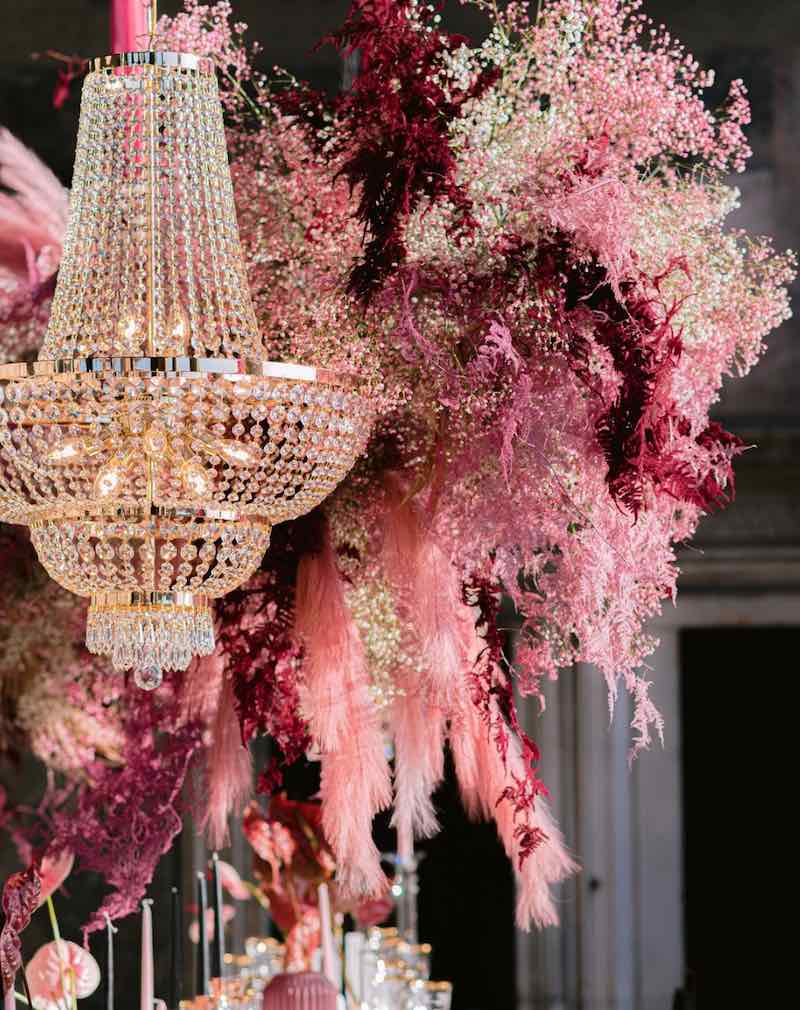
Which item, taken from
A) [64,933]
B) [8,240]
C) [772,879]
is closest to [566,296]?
[8,240]

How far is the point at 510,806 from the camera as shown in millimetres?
2619

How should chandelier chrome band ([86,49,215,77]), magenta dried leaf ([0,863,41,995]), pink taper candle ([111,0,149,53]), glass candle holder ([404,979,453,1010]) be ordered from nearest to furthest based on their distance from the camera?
1. chandelier chrome band ([86,49,215,77])
2. pink taper candle ([111,0,149,53])
3. magenta dried leaf ([0,863,41,995])
4. glass candle holder ([404,979,453,1010])

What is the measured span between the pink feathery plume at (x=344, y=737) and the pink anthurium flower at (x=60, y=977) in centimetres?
41

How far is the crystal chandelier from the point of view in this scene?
1813 mm

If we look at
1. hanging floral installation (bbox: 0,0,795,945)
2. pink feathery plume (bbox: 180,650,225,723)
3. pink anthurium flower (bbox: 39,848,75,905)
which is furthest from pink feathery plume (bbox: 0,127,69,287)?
pink anthurium flower (bbox: 39,848,75,905)

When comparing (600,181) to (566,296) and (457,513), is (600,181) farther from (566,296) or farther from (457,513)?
(457,513)

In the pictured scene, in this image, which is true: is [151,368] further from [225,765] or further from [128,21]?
[225,765]

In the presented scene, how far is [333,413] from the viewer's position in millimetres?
1892

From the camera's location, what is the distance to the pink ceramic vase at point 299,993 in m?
2.59

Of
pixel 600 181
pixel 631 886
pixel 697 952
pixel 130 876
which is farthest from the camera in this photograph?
pixel 697 952

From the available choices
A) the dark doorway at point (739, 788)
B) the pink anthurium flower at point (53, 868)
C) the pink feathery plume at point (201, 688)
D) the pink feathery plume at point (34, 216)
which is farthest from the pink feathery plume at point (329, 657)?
the dark doorway at point (739, 788)

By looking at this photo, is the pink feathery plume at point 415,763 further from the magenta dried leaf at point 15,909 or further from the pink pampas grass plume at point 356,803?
the magenta dried leaf at point 15,909

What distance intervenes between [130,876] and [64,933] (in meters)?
2.55

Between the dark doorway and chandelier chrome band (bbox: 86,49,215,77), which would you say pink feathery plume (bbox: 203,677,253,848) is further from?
the dark doorway
